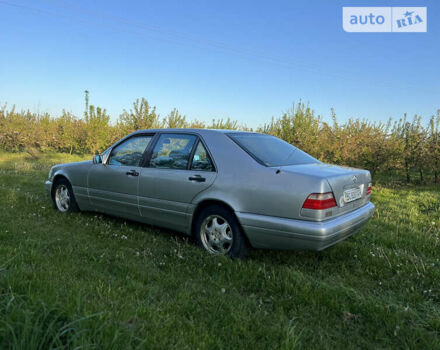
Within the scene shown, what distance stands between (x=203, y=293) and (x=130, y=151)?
8.66ft

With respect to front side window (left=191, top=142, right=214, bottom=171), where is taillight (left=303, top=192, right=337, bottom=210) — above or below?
below

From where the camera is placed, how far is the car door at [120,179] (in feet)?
14.4

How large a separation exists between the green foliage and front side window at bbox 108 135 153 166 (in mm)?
9149

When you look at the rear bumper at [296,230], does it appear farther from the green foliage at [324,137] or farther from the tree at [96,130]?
the tree at [96,130]

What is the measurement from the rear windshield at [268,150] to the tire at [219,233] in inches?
28.1

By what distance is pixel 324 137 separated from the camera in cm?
1309

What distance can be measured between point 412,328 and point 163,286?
1.90 m

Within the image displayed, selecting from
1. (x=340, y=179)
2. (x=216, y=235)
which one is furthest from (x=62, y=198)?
(x=340, y=179)

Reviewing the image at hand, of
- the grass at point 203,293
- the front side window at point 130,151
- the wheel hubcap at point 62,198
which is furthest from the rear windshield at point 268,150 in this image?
the wheel hubcap at point 62,198

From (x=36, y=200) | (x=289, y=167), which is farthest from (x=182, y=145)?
(x=36, y=200)

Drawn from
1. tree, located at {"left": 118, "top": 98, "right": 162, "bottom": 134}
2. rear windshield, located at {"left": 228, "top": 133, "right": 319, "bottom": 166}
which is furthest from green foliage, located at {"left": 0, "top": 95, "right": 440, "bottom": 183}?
rear windshield, located at {"left": 228, "top": 133, "right": 319, "bottom": 166}

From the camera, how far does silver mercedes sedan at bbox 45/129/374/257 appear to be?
3029 mm

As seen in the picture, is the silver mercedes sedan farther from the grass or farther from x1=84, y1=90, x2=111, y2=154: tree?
x1=84, y1=90, x2=111, y2=154: tree

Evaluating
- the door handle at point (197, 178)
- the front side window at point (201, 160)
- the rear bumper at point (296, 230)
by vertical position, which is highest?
the front side window at point (201, 160)
